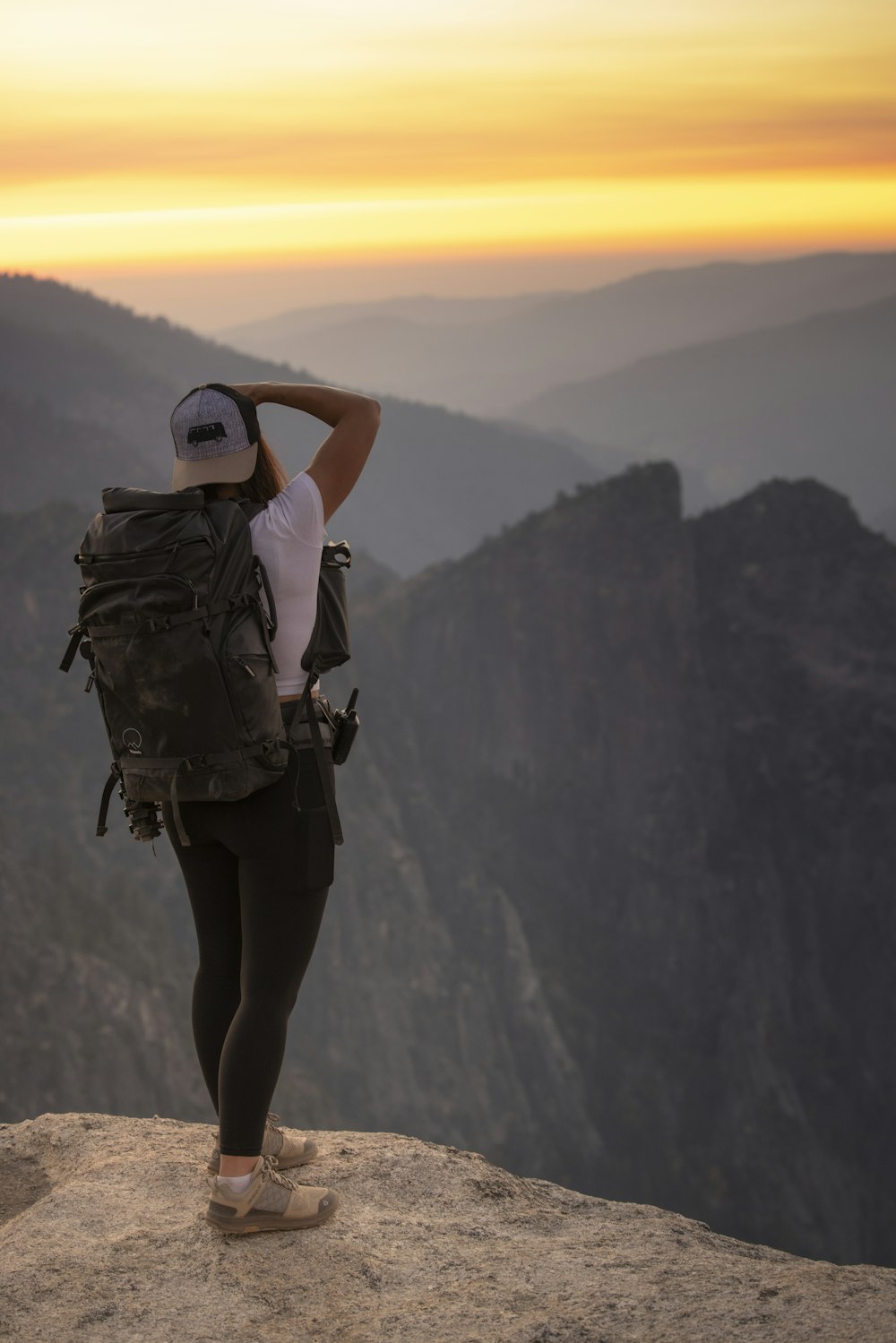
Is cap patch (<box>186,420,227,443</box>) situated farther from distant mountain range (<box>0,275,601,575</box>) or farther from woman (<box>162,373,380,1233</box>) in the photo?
distant mountain range (<box>0,275,601,575</box>)

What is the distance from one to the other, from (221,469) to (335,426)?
486 mm

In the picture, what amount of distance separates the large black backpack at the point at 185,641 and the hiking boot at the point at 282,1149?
183 cm

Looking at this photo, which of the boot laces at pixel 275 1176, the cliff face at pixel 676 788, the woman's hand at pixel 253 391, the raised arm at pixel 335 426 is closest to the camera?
the raised arm at pixel 335 426

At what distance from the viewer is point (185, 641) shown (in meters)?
3.92

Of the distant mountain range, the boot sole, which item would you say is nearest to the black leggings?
the boot sole

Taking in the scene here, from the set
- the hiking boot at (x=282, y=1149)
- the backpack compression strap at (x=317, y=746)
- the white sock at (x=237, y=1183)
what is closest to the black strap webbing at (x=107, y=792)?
the backpack compression strap at (x=317, y=746)

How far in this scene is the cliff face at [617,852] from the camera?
66.3 meters

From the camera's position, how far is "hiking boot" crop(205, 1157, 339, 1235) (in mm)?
4535

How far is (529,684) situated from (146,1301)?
8316 centimetres

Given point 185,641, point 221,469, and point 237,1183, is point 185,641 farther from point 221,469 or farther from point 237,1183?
point 237,1183

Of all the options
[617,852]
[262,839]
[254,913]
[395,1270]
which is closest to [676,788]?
[617,852]

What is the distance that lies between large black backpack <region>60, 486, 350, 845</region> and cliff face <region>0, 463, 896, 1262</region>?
56607 millimetres

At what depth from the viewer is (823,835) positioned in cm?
A: 8244

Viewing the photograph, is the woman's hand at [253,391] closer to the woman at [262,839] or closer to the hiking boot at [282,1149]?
the woman at [262,839]
